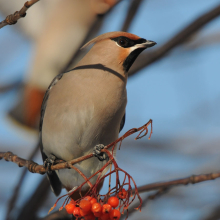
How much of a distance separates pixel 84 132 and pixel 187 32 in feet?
4.42

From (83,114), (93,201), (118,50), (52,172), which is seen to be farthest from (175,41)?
(52,172)

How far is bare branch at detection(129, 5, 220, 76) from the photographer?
133 inches

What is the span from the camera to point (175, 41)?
360 cm

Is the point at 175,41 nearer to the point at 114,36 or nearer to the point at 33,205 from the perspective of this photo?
the point at 114,36

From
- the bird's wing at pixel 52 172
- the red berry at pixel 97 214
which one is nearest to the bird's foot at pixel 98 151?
the red berry at pixel 97 214

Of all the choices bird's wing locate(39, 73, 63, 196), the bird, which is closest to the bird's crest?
the bird

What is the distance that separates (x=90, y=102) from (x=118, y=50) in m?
0.81

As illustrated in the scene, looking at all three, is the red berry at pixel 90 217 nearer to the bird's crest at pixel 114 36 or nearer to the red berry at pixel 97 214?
the red berry at pixel 97 214

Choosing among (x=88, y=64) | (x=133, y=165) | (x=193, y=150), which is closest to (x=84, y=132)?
(x=88, y=64)

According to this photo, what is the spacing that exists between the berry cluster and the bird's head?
1.77m

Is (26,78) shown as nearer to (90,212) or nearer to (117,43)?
(117,43)

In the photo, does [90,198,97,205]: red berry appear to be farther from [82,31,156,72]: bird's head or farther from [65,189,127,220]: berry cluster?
[82,31,156,72]: bird's head

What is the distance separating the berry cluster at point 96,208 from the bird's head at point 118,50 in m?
1.77

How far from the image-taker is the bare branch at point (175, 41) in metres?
3.38
